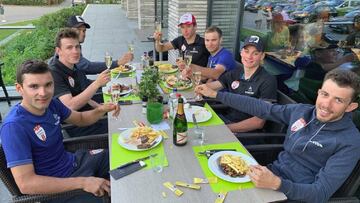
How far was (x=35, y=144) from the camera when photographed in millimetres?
1909

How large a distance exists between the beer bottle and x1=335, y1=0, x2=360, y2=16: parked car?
6.39 feet

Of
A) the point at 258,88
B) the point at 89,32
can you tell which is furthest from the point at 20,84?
the point at 89,32

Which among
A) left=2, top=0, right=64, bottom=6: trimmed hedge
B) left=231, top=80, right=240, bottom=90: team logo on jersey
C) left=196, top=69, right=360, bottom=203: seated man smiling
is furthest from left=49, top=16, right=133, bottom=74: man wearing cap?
left=2, top=0, right=64, bottom=6: trimmed hedge

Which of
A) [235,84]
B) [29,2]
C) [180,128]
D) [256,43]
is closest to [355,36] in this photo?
[256,43]

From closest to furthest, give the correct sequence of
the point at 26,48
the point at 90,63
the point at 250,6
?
the point at 90,63 < the point at 250,6 < the point at 26,48

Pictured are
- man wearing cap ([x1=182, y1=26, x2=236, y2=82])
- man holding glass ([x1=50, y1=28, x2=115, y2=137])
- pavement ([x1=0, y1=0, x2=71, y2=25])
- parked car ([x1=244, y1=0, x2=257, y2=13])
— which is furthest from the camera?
pavement ([x1=0, y1=0, x2=71, y2=25])

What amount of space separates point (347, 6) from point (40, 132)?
2.89 metres

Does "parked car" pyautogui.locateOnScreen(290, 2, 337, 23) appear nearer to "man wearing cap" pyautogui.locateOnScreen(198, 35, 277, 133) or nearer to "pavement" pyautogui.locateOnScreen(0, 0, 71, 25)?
"man wearing cap" pyautogui.locateOnScreen(198, 35, 277, 133)

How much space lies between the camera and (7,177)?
1.85 meters

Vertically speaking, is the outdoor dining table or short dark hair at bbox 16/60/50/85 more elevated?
short dark hair at bbox 16/60/50/85

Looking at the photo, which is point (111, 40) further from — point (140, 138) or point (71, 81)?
point (140, 138)

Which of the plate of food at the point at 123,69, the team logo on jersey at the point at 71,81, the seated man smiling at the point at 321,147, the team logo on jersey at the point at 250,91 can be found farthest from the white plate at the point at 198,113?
the plate of food at the point at 123,69

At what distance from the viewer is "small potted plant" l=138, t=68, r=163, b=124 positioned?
2.31 m

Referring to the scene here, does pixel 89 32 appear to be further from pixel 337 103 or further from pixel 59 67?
pixel 337 103
